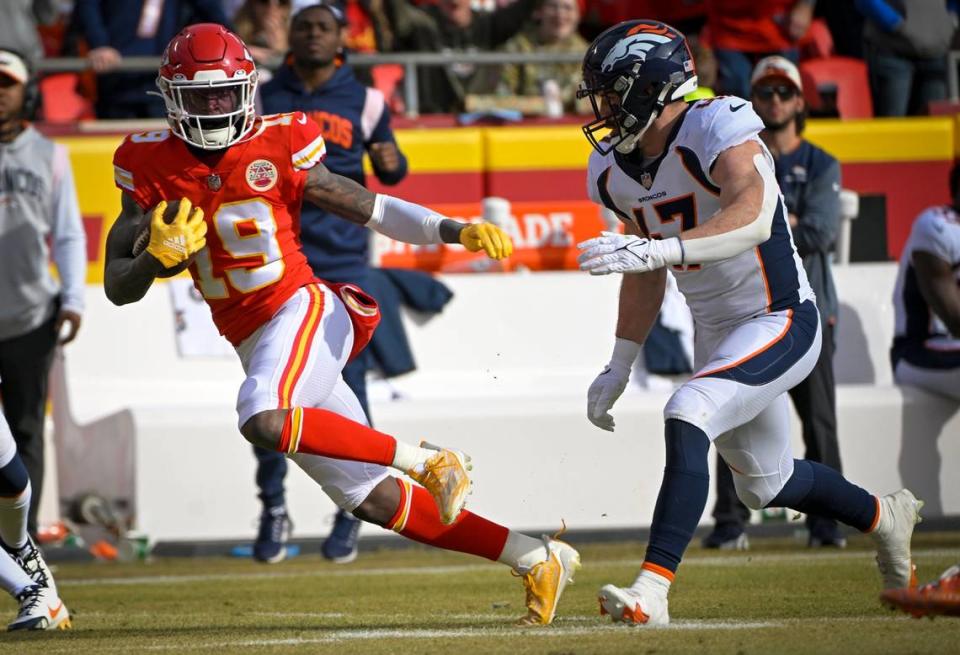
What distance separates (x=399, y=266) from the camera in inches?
356

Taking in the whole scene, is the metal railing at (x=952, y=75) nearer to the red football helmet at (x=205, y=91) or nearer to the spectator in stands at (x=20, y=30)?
the spectator in stands at (x=20, y=30)

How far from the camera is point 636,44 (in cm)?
458

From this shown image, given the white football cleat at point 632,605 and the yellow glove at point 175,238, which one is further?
the yellow glove at point 175,238

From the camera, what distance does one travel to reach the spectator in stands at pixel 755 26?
391 inches

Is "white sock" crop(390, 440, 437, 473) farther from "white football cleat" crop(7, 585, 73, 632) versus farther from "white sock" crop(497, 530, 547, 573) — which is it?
"white football cleat" crop(7, 585, 73, 632)

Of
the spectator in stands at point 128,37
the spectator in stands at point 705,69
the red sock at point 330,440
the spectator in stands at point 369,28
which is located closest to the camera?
the red sock at point 330,440

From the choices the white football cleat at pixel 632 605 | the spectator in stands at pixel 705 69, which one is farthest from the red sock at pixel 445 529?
the spectator in stands at pixel 705 69

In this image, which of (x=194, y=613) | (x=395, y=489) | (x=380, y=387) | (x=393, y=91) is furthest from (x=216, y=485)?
(x=393, y=91)

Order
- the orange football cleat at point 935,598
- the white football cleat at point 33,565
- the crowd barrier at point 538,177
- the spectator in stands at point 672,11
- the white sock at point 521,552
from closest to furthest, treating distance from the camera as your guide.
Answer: the orange football cleat at point 935,598
the white sock at point 521,552
the white football cleat at point 33,565
the crowd barrier at point 538,177
the spectator in stands at point 672,11

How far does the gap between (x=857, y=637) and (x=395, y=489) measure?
1456 millimetres

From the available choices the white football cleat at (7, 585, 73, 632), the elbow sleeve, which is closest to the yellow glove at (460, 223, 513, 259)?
the elbow sleeve

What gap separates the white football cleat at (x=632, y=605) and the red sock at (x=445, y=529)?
601 millimetres

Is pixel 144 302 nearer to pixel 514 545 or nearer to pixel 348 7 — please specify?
pixel 348 7

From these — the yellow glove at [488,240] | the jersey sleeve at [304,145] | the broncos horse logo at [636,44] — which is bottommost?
the yellow glove at [488,240]
